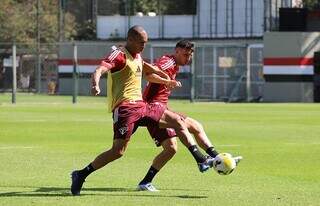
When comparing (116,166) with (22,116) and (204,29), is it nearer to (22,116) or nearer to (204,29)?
(22,116)

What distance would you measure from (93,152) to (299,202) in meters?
7.61

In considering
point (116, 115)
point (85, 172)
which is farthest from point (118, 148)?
point (85, 172)

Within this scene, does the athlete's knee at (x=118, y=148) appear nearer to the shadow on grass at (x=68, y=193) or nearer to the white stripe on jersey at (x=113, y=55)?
the shadow on grass at (x=68, y=193)

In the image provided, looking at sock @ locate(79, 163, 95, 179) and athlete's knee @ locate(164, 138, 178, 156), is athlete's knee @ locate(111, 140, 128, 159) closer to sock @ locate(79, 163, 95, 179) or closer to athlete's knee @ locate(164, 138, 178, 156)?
sock @ locate(79, 163, 95, 179)

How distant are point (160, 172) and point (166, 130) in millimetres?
2040

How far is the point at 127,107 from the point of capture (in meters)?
11.1

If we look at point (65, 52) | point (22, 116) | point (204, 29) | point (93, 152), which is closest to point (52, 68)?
point (65, 52)

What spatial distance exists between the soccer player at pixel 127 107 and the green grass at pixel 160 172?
0.38 meters

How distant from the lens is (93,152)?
17.3 metres

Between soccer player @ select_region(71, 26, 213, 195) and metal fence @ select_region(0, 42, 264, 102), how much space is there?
34.1m

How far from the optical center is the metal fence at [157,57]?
5019cm

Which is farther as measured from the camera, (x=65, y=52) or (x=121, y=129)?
(x=65, y=52)

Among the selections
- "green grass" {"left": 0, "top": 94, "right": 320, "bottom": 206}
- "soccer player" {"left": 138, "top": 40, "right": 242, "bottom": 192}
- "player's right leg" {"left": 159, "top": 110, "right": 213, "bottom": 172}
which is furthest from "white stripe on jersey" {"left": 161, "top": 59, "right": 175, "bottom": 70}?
"green grass" {"left": 0, "top": 94, "right": 320, "bottom": 206}

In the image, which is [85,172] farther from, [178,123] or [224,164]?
[224,164]
